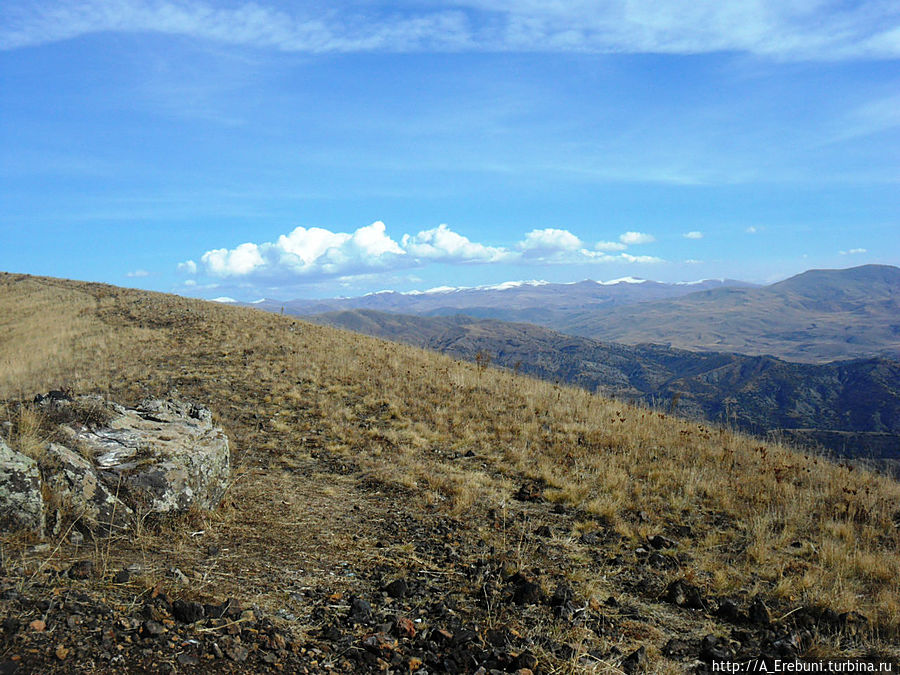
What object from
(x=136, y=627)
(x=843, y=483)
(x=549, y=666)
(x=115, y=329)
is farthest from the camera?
(x=115, y=329)

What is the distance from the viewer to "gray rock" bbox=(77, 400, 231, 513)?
5484 mm

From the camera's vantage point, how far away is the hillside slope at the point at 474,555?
3.62 meters

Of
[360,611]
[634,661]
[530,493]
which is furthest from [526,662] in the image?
[530,493]

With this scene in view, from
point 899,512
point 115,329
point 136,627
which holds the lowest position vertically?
point 899,512

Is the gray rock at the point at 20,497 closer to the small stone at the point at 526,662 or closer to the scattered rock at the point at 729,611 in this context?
the small stone at the point at 526,662

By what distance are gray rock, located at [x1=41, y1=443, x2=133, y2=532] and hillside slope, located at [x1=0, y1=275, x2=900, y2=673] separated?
0.28m

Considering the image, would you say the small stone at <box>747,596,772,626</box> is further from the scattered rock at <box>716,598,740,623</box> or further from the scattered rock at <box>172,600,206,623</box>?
the scattered rock at <box>172,600,206,623</box>

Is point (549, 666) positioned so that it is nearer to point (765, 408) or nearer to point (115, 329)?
point (115, 329)

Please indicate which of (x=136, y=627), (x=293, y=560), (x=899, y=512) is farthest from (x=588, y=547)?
(x=899, y=512)

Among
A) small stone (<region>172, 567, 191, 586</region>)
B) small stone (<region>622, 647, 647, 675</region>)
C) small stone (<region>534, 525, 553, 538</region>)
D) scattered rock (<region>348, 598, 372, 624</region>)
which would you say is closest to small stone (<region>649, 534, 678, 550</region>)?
small stone (<region>534, 525, 553, 538</region>)

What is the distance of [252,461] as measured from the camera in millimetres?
8633

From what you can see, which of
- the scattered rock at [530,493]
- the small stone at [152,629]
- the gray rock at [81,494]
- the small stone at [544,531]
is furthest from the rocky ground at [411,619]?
the scattered rock at [530,493]

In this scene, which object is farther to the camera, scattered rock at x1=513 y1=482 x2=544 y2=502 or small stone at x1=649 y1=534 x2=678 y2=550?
scattered rock at x1=513 y1=482 x2=544 y2=502

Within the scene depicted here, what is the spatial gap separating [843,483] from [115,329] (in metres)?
26.4
